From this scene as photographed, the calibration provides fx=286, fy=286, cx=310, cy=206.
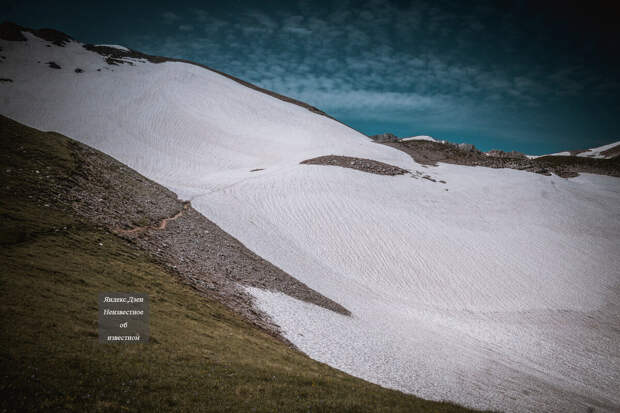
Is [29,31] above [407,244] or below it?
above

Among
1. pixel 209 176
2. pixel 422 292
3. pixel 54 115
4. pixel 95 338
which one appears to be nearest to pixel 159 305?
pixel 95 338

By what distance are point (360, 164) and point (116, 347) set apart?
115 feet

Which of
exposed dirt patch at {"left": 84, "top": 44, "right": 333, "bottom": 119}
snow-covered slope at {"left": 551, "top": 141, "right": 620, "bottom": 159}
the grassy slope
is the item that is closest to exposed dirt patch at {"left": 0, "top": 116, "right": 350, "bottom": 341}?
the grassy slope

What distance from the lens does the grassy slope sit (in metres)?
5.52

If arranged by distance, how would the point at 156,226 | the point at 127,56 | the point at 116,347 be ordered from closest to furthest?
the point at 116,347, the point at 156,226, the point at 127,56

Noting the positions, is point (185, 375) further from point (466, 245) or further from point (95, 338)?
point (466, 245)

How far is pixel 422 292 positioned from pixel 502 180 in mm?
26797

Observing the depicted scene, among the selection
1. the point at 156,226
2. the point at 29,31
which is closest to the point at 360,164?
the point at 156,226

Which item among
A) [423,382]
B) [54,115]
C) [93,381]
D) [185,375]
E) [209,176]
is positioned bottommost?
[423,382]

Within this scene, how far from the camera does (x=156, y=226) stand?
18469mm

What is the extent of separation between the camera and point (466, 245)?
89.7 ft

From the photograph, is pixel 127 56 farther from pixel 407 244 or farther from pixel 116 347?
pixel 116 347

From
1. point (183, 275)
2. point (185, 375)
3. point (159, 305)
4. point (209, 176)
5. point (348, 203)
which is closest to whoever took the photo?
point (185, 375)

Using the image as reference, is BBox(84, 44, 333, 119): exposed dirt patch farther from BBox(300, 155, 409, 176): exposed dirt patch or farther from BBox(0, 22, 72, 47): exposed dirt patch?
BBox(300, 155, 409, 176): exposed dirt patch
